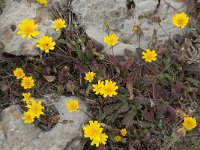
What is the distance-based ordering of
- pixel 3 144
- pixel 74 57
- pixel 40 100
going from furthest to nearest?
1. pixel 74 57
2. pixel 40 100
3. pixel 3 144

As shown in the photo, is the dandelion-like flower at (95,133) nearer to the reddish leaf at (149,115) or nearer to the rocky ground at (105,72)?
the rocky ground at (105,72)

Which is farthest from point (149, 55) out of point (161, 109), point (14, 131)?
point (14, 131)

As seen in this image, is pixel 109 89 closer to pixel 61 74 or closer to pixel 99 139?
pixel 99 139

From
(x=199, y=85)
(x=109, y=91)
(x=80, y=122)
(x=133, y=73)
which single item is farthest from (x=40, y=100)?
(x=199, y=85)

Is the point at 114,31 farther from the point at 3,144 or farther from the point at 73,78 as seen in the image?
the point at 3,144

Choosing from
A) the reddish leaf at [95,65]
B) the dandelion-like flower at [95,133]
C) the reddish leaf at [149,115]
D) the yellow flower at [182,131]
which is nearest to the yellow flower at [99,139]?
the dandelion-like flower at [95,133]

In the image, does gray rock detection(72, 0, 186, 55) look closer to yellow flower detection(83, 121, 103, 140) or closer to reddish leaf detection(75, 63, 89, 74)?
reddish leaf detection(75, 63, 89, 74)
